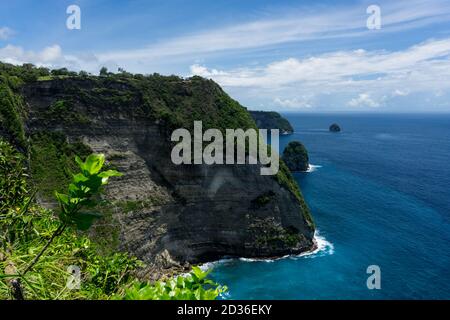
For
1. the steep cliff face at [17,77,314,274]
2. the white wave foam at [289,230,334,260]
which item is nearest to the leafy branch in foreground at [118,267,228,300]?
the steep cliff face at [17,77,314,274]

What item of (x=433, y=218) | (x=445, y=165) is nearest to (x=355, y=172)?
(x=445, y=165)

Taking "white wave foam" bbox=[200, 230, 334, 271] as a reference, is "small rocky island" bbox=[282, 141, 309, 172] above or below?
above

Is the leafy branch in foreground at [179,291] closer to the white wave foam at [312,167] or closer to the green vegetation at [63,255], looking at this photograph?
the green vegetation at [63,255]

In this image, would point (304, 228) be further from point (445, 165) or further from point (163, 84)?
point (445, 165)

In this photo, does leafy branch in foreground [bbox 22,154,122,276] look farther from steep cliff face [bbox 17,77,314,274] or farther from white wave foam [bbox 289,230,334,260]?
white wave foam [bbox 289,230,334,260]

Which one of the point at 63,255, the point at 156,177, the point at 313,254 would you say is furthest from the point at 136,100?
the point at 63,255

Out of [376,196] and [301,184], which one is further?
[301,184]

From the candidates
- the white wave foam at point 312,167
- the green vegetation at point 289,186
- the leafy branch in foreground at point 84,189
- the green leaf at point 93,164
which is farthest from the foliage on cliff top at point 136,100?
the white wave foam at point 312,167
